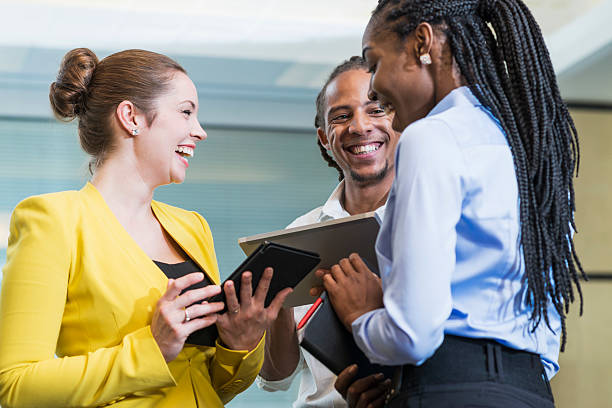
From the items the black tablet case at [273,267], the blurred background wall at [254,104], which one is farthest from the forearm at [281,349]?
the blurred background wall at [254,104]

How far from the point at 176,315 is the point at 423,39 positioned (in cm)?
73

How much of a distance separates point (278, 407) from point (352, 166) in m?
3.35

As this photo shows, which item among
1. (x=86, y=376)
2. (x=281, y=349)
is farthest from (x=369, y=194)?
(x=86, y=376)

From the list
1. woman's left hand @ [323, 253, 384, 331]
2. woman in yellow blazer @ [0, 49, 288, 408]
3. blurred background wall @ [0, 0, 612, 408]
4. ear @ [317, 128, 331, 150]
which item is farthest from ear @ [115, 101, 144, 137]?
blurred background wall @ [0, 0, 612, 408]

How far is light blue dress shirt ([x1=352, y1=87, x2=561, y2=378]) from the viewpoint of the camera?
1058 mm

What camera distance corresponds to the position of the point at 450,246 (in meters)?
1.07

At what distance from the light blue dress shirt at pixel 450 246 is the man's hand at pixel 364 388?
0.24 metres

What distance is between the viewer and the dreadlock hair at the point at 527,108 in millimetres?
1150

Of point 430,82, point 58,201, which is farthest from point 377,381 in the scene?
point 58,201

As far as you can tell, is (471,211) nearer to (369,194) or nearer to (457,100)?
(457,100)

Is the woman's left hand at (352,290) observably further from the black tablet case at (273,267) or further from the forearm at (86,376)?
the forearm at (86,376)

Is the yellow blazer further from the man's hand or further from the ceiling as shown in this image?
the ceiling

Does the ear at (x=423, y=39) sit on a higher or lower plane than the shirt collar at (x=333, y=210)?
higher

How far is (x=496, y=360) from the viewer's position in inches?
44.5
